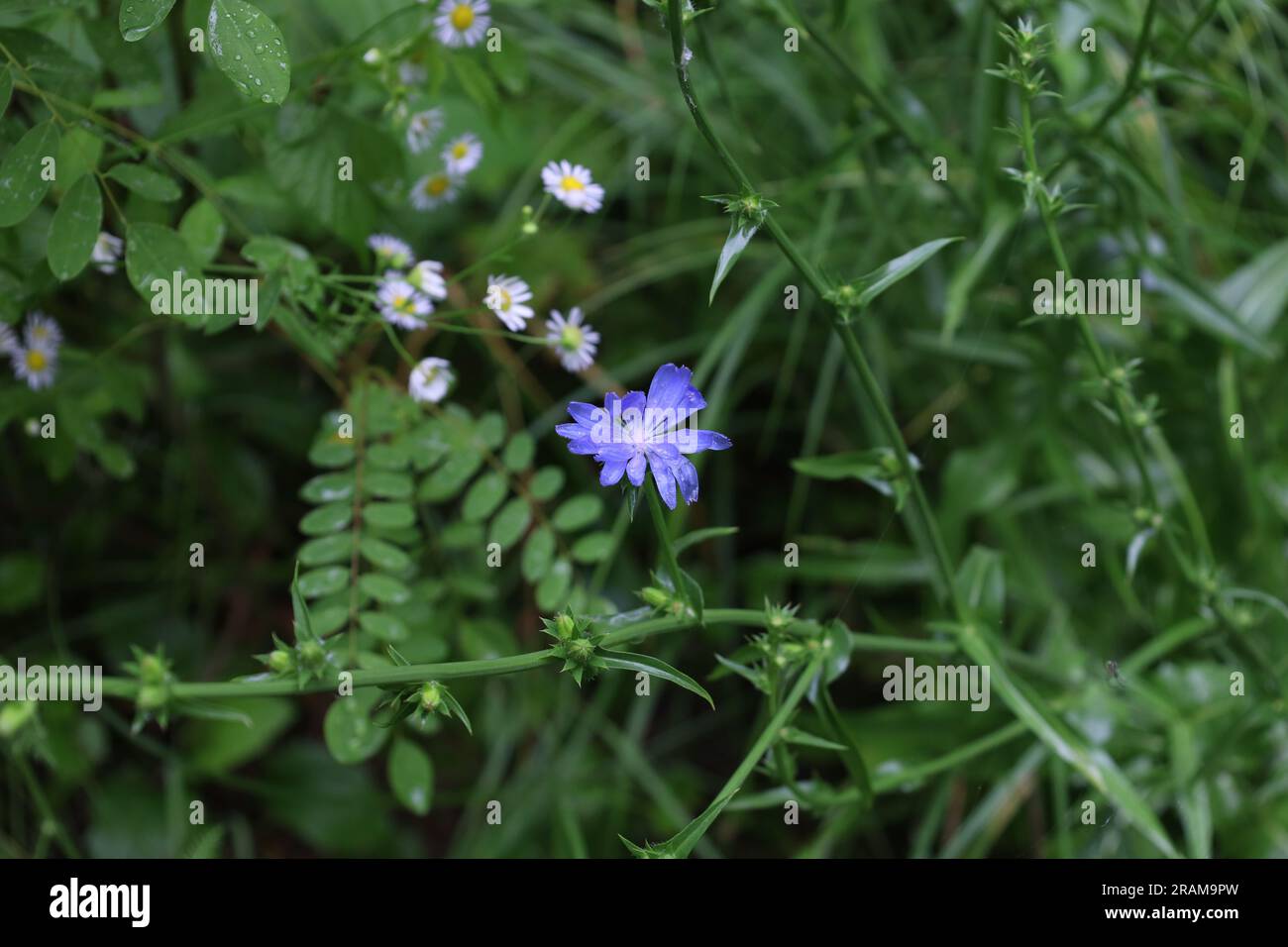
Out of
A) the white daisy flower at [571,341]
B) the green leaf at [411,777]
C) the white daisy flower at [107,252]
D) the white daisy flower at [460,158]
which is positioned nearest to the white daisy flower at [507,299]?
the white daisy flower at [571,341]

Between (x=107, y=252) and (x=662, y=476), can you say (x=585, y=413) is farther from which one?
(x=107, y=252)

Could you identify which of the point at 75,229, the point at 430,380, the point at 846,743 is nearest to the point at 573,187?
the point at 430,380

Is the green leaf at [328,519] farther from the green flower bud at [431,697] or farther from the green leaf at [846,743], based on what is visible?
the green leaf at [846,743]

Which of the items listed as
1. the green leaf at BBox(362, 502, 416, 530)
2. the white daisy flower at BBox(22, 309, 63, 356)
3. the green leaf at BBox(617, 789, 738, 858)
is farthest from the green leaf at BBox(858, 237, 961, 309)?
the white daisy flower at BBox(22, 309, 63, 356)

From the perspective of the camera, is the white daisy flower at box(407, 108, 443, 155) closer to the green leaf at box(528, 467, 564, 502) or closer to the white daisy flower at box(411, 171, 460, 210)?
the white daisy flower at box(411, 171, 460, 210)

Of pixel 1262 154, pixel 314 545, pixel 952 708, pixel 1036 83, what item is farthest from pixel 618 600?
pixel 1262 154
